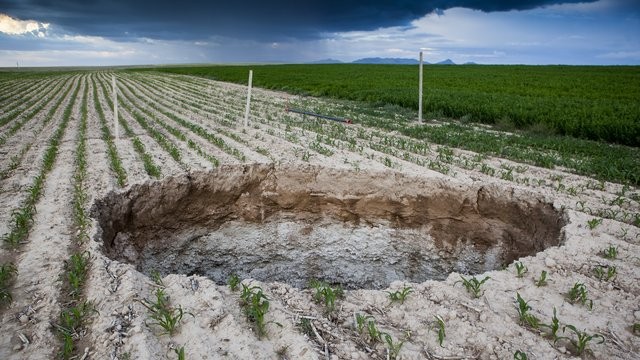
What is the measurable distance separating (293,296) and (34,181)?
5001 mm

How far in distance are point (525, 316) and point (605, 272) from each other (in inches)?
47.2

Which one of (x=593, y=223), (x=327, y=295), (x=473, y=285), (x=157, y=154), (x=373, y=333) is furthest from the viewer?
(x=157, y=154)

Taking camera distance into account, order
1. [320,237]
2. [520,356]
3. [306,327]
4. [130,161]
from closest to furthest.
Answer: [520,356]
[306,327]
[320,237]
[130,161]

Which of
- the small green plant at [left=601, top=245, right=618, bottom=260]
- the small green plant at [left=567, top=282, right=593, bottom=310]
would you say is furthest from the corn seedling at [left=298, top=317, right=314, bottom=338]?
the small green plant at [left=601, top=245, right=618, bottom=260]

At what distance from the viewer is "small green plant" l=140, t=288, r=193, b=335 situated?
2896 mm

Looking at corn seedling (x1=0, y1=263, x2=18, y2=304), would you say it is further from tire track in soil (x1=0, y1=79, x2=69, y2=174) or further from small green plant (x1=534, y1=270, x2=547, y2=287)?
small green plant (x1=534, y1=270, x2=547, y2=287)

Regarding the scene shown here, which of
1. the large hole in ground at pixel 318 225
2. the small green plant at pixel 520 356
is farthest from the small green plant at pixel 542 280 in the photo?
the large hole in ground at pixel 318 225

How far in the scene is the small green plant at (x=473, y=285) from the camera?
134 inches

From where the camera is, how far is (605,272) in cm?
367

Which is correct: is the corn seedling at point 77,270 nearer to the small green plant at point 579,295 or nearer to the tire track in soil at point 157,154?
the tire track in soil at point 157,154

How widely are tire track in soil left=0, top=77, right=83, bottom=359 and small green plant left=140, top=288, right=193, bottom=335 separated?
62 cm

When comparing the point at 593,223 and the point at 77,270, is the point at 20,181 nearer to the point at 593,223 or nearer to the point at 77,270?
the point at 77,270

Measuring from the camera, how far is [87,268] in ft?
12.2

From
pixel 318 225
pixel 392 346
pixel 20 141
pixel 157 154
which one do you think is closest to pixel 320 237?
pixel 318 225
